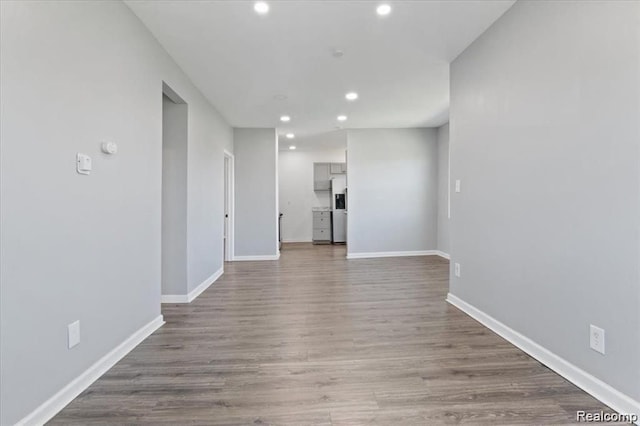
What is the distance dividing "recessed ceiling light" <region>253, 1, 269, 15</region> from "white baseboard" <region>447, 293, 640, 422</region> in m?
3.01

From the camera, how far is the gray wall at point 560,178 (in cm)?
154

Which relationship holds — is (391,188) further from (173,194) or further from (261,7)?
(261,7)

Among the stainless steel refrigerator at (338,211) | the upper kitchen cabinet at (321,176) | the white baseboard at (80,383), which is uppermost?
the upper kitchen cabinet at (321,176)

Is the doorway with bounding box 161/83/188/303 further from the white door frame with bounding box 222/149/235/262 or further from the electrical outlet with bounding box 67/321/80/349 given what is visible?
the white door frame with bounding box 222/149/235/262

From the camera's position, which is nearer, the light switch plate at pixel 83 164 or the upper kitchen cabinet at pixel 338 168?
the light switch plate at pixel 83 164

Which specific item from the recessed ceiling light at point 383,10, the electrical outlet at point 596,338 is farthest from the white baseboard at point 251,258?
the electrical outlet at point 596,338

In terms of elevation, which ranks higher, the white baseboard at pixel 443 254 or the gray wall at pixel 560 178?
the gray wall at pixel 560 178

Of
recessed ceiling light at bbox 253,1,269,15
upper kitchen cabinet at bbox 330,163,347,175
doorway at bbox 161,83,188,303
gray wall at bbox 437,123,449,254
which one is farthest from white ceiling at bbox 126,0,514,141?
upper kitchen cabinet at bbox 330,163,347,175

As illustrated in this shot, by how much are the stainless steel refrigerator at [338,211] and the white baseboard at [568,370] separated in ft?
19.0

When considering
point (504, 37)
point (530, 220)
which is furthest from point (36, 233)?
point (504, 37)

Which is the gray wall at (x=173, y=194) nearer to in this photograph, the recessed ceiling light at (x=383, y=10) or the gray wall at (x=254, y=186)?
the recessed ceiling light at (x=383, y=10)

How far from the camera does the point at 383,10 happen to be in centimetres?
233

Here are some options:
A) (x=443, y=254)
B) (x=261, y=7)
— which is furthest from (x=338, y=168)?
(x=261, y=7)

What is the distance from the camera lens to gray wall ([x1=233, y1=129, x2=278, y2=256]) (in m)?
5.95
